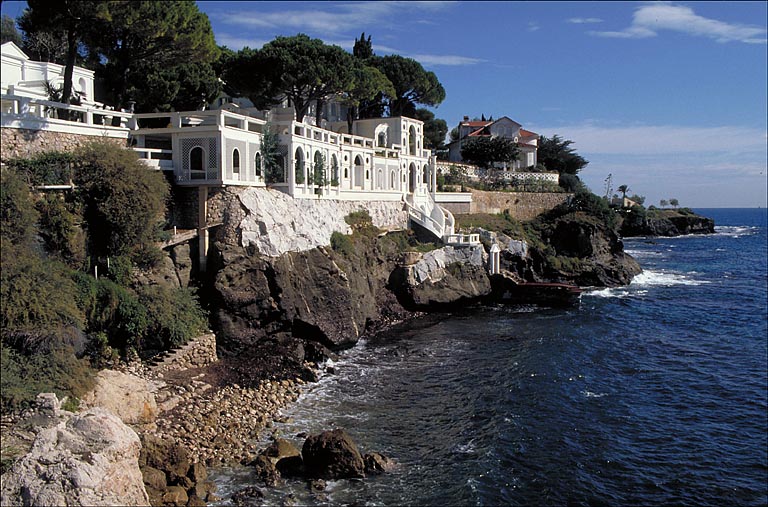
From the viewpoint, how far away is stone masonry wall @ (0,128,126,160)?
22.8m

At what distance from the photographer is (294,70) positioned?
146ft

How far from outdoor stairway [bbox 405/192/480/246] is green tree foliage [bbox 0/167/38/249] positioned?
106 ft

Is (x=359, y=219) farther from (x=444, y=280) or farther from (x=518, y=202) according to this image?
(x=518, y=202)

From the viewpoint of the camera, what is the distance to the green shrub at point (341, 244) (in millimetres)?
37312

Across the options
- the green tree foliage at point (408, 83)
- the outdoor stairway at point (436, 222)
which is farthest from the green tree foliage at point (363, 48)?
the outdoor stairway at point (436, 222)

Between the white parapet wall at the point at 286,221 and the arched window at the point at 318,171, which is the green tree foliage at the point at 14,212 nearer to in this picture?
the white parapet wall at the point at 286,221

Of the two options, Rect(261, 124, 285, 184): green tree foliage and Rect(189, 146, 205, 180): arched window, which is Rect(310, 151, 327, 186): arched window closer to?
Rect(261, 124, 285, 184): green tree foliage

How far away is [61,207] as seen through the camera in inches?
919

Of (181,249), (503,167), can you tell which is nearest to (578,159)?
(503,167)

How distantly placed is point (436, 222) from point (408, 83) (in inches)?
842

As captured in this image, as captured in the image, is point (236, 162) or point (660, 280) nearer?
point (236, 162)

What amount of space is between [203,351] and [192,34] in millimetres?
15898

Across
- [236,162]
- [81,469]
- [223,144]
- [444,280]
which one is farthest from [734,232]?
[81,469]

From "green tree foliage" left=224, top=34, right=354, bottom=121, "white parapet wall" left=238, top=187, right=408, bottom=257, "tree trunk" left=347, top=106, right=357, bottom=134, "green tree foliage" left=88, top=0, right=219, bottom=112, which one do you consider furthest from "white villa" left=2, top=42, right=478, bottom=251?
"tree trunk" left=347, top=106, right=357, bottom=134
